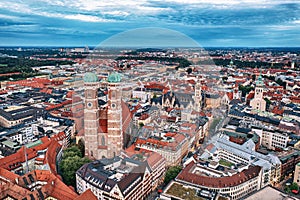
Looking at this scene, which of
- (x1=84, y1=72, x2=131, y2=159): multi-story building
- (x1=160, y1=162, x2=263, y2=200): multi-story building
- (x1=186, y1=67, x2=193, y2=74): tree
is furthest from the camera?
(x1=160, y1=162, x2=263, y2=200): multi-story building

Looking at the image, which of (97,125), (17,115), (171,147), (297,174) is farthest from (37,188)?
(297,174)

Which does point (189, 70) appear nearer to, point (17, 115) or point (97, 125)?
point (97, 125)

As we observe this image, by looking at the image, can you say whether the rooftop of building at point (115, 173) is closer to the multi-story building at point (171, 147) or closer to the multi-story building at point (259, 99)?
the multi-story building at point (171, 147)

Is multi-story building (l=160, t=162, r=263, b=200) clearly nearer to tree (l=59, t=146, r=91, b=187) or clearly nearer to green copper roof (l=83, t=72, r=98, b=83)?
tree (l=59, t=146, r=91, b=187)

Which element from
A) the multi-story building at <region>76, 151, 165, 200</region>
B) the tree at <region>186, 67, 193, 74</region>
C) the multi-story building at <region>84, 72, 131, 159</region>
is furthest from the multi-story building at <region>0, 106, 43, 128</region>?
the tree at <region>186, 67, 193, 74</region>

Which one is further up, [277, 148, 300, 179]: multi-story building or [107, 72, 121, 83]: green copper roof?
[107, 72, 121, 83]: green copper roof

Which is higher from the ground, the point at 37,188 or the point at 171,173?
the point at 171,173

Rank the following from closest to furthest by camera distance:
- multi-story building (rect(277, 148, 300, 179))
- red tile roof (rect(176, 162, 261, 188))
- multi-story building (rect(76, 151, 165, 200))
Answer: multi-story building (rect(76, 151, 165, 200)), red tile roof (rect(176, 162, 261, 188)), multi-story building (rect(277, 148, 300, 179))

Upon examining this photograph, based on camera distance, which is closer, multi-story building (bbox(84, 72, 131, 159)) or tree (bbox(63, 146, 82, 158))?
multi-story building (bbox(84, 72, 131, 159))
